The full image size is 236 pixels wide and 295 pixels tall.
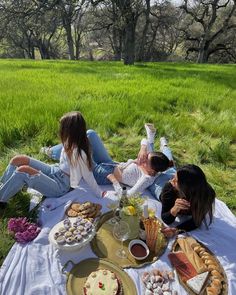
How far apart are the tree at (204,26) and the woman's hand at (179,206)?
21.2m

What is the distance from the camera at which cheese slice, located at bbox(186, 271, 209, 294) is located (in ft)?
8.38

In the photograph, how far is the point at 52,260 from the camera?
281cm

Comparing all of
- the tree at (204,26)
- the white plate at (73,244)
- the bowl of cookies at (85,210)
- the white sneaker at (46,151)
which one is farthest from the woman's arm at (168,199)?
the tree at (204,26)

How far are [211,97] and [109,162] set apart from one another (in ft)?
15.5

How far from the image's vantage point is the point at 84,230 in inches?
114

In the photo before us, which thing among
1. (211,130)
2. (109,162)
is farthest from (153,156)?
(211,130)

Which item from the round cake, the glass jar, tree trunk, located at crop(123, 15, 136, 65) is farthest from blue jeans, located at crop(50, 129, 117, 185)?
tree trunk, located at crop(123, 15, 136, 65)

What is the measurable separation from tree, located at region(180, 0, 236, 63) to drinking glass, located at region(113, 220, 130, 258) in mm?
21617

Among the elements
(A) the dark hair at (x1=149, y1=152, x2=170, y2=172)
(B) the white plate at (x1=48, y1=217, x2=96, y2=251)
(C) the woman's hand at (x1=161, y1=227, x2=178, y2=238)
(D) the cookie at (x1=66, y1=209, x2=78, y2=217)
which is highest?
(A) the dark hair at (x1=149, y1=152, x2=170, y2=172)

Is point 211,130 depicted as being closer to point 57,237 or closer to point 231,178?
point 231,178

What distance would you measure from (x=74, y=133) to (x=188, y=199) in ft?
4.57

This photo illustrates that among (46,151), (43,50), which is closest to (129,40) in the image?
(46,151)

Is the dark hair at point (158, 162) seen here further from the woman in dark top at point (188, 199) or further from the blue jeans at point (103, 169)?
the woman in dark top at point (188, 199)

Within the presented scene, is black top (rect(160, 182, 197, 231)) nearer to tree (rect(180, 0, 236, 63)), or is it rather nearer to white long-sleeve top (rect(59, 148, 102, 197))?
white long-sleeve top (rect(59, 148, 102, 197))
